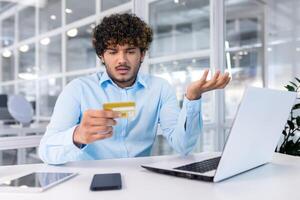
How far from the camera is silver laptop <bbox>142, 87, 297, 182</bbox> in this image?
2.40 feet

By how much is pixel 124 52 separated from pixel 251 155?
0.78 m

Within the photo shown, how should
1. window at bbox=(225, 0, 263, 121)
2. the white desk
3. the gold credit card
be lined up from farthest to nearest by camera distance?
window at bbox=(225, 0, 263, 121) < the gold credit card < the white desk

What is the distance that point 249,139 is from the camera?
2.68 feet

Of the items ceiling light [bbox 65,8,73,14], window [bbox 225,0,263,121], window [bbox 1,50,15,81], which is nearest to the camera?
window [bbox 1,50,15,81]

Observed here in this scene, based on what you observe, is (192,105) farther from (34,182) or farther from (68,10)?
(68,10)

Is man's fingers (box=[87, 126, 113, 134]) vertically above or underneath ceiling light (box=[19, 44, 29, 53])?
underneath

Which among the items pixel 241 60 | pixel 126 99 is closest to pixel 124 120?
pixel 126 99

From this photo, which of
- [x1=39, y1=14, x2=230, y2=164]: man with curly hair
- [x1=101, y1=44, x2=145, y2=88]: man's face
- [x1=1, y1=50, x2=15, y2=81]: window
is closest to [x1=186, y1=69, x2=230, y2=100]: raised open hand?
[x1=39, y1=14, x2=230, y2=164]: man with curly hair

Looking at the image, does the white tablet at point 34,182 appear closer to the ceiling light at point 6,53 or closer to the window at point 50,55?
the ceiling light at point 6,53

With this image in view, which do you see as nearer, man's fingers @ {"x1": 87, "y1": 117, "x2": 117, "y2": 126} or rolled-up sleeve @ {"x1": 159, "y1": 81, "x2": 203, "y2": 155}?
man's fingers @ {"x1": 87, "y1": 117, "x2": 117, "y2": 126}

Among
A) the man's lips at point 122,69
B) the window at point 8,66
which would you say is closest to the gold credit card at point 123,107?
the man's lips at point 122,69

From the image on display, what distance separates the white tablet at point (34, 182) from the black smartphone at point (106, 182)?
3.8 inches

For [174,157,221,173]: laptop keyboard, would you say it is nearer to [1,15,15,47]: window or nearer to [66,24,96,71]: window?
[1,15,15,47]: window

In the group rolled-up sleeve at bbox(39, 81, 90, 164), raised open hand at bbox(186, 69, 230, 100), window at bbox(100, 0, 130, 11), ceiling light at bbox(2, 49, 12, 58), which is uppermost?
window at bbox(100, 0, 130, 11)
